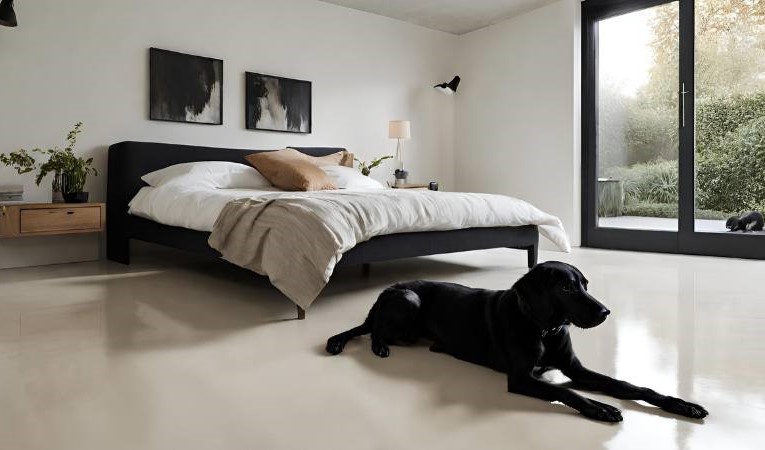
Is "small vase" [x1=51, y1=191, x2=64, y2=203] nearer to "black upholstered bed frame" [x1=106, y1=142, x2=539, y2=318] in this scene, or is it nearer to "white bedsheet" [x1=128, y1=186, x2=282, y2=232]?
"black upholstered bed frame" [x1=106, y1=142, x2=539, y2=318]

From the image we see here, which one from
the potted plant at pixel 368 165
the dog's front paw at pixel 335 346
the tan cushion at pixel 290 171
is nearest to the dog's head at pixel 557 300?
the dog's front paw at pixel 335 346

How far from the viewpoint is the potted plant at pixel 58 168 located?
394 centimetres

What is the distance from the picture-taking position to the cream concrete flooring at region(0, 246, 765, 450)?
1295mm

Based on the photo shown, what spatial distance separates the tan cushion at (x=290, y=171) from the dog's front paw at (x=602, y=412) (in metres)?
3.18

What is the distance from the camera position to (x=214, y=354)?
1955mm

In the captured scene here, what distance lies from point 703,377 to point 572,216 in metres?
3.97

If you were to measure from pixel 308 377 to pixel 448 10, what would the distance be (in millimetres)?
5133

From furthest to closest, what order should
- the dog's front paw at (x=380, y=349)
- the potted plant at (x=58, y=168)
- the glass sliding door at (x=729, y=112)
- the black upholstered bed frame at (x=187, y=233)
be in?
the glass sliding door at (x=729, y=112), the potted plant at (x=58, y=168), the black upholstered bed frame at (x=187, y=233), the dog's front paw at (x=380, y=349)

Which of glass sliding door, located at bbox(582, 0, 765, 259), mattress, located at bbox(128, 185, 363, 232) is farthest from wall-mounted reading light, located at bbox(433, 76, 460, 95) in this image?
mattress, located at bbox(128, 185, 363, 232)

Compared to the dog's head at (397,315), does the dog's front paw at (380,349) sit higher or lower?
lower

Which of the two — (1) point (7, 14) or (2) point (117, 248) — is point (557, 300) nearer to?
(2) point (117, 248)

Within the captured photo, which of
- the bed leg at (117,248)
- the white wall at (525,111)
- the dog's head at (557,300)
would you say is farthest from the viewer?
the white wall at (525,111)

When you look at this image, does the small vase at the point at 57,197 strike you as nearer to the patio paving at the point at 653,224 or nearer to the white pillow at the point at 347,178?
the white pillow at the point at 347,178

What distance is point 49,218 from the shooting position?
379cm
